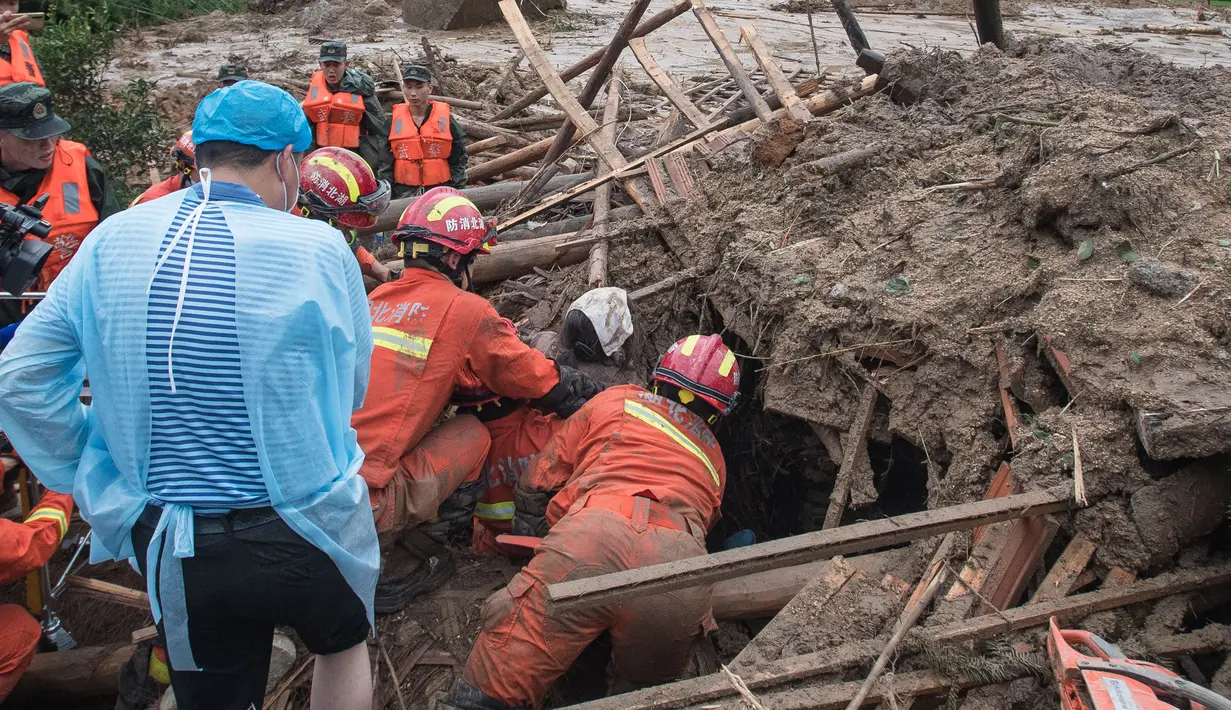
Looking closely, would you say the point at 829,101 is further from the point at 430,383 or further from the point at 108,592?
the point at 108,592

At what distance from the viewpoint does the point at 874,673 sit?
2.58 m

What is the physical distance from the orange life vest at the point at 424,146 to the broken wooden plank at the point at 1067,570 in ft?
19.2

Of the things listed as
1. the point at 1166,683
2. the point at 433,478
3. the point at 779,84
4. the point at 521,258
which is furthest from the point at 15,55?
the point at 1166,683

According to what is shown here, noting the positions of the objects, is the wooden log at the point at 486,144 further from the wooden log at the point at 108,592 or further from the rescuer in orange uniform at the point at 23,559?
the rescuer in orange uniform at the point at 23,559

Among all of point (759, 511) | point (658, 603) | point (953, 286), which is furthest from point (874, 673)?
point (759, 511)

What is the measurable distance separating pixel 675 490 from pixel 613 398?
57 centimetres

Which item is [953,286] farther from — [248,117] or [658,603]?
[248,117]

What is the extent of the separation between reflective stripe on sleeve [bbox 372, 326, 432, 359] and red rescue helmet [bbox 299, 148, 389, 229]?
132 centimetres

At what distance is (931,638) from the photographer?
266 cm

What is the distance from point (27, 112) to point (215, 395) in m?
3.25

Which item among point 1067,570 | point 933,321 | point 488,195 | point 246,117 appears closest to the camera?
point 246,117

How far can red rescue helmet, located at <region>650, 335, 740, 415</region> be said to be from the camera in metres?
3.81

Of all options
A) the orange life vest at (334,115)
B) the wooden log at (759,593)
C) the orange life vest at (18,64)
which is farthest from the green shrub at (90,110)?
the wooden log at (759,593)

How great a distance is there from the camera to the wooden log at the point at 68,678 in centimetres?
372
